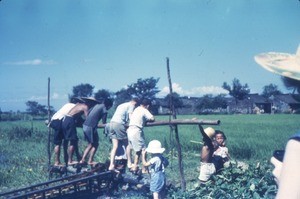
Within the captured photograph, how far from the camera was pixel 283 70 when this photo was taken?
3.56ft

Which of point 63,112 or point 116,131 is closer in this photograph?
point 116,131

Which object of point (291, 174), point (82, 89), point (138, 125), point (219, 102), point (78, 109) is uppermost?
point (82, 89)

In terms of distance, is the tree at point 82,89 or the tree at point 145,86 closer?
the tree at point 145,86

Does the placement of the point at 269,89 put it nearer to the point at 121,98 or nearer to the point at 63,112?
the point at 121,98

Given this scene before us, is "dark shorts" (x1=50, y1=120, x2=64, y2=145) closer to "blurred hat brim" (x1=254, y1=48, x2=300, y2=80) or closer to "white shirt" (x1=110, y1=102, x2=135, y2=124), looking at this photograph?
"white shirt" (x1=110, y1=102, x2=135, y2=124)

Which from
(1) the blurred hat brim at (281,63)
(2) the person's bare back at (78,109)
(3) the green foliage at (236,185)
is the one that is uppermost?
(1) the blurred hat brim at (281,63)

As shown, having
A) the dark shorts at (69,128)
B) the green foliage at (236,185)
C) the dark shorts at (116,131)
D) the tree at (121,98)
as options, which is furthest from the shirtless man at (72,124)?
the tree at (121,98)

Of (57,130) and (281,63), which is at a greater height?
(281,63)

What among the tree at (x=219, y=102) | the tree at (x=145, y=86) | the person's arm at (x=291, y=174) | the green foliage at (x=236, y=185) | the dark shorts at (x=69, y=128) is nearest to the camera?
the person's arm at (x=291, y=174)

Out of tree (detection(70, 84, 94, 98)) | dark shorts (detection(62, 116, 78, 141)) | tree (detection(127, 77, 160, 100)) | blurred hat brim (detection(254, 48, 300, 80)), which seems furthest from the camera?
tree (detection(70, 84, 94, 98))

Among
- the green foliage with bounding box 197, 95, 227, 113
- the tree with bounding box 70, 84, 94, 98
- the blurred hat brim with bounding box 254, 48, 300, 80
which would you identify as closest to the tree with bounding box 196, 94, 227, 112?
the green foliage with bounding box 197, 95, 227, 113

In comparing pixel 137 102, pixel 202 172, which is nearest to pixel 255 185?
pixel 202 172

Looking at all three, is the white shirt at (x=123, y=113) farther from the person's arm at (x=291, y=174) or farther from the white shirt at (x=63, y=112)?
the person's arm at (x=291, y=174)

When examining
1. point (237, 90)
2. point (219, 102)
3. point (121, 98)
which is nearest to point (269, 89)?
point (237, 90)
